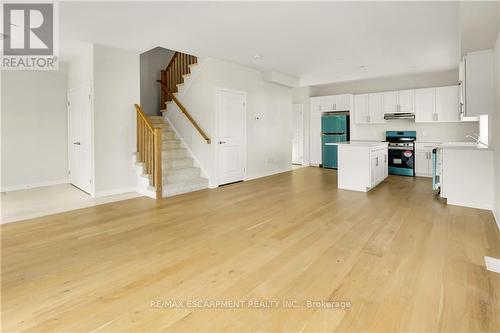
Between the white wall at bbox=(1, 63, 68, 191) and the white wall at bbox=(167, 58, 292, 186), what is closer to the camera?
the white wall at bbox=(1, 63, 68, 191)

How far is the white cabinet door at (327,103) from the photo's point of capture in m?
8.80

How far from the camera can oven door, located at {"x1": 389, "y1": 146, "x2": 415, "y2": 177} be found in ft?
23.8

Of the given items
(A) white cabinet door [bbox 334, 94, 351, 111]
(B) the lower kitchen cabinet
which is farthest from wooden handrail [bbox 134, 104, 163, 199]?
(B) the lower kitchen cabinet

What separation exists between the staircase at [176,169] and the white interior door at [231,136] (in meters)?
0.54

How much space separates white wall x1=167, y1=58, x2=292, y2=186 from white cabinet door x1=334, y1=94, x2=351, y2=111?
4.98 feet

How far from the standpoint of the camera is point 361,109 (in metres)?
8.23

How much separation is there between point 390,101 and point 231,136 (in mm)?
4480

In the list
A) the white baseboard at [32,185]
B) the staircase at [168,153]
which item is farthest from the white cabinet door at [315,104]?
the white baseboard at [32,185]

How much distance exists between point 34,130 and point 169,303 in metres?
5.79

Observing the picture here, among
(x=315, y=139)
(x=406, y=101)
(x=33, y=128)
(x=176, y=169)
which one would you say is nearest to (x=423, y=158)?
(x=406, y=101)

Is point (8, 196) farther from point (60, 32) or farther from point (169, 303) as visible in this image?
point (169, 303)

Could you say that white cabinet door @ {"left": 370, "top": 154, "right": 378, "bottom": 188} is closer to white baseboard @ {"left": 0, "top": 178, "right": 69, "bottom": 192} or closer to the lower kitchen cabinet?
the lower kitchen cabinet

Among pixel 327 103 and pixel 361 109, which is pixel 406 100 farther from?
Answer: pixel 327 103

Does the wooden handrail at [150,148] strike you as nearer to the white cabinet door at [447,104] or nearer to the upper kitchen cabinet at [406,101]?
the upper kitchen cabinet at [406,101]
